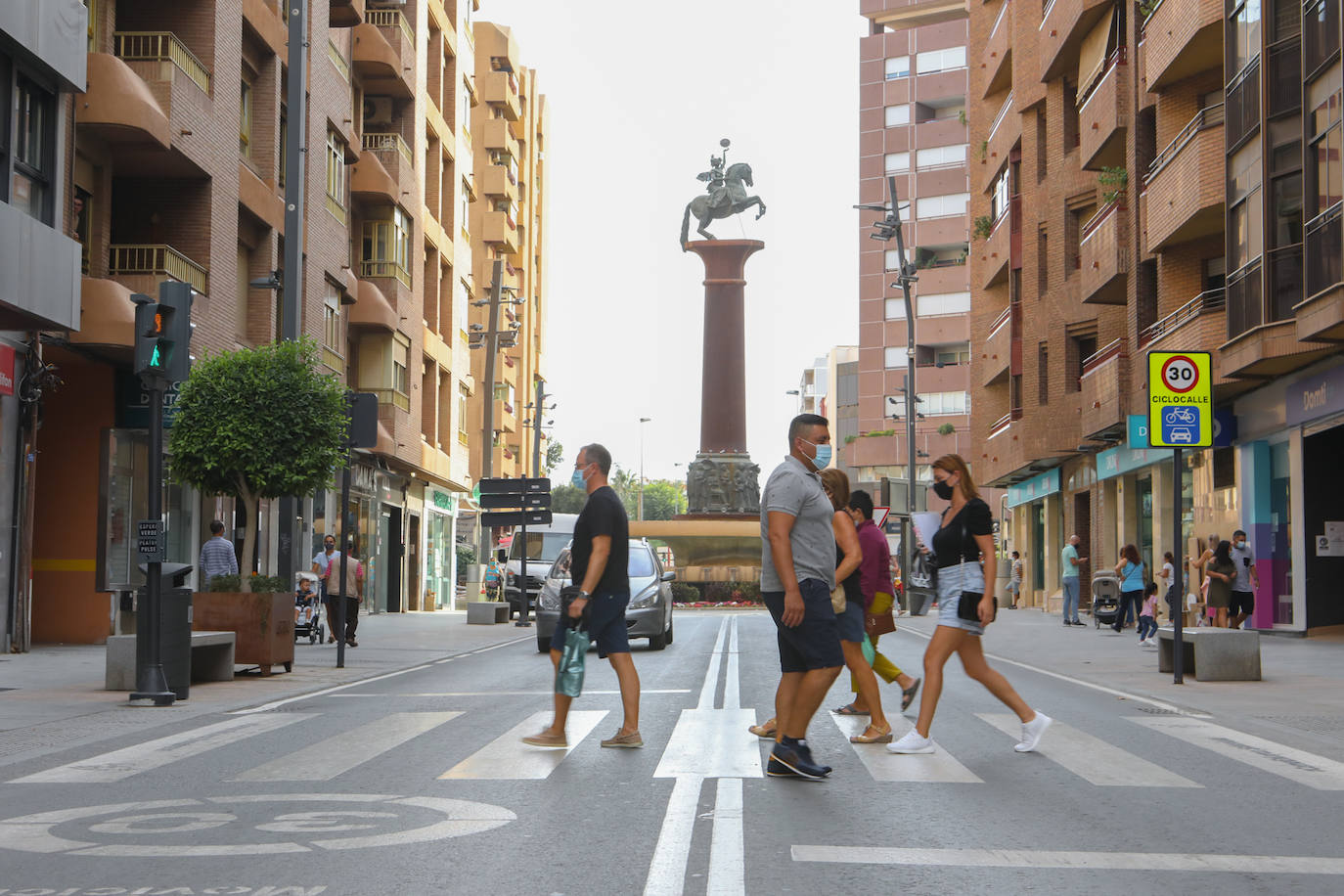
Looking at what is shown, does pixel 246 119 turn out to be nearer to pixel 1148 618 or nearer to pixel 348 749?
pixel 1148 618

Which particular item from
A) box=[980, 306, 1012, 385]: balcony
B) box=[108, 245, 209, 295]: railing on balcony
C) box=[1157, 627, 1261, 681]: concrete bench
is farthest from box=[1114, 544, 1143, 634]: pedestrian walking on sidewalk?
box=[980, 306, 1012, 385]: balcony

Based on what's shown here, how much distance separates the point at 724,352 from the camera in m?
53.5

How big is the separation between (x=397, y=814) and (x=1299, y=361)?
21.0 metres

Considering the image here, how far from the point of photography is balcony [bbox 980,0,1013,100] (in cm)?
4678

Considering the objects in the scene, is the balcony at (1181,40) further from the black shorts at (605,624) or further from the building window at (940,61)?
the building window at (940,61)

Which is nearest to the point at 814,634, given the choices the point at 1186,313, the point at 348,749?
the point at 348,749

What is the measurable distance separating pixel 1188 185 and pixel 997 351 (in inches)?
783

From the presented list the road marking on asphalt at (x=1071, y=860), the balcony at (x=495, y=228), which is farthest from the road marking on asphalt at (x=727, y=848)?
the balcony at (x=495, y=228)

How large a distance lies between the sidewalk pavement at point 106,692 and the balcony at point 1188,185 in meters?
14.0

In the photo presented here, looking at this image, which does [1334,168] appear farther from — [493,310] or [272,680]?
[493,310]

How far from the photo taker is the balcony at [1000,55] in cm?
4678

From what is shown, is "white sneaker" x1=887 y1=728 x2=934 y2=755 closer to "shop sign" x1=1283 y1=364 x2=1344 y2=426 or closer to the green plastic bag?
the green plastic bag

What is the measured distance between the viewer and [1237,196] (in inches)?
1019

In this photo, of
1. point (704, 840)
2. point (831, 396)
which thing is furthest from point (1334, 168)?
point (831, 396)
